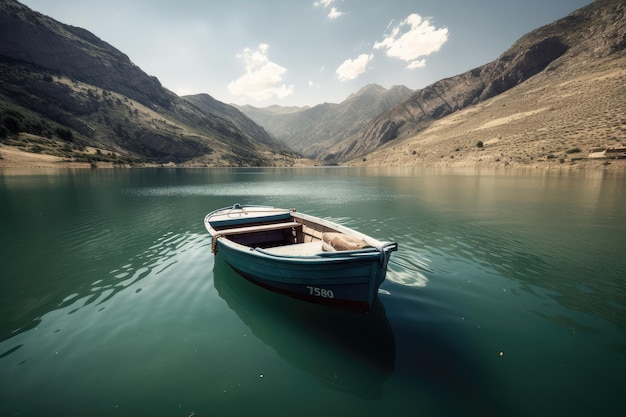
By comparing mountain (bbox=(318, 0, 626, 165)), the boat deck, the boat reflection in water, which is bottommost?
the boat reflection in water

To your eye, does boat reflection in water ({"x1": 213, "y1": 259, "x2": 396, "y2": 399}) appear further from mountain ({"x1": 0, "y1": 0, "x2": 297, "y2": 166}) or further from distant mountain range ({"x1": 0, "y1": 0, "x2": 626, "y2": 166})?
mountain ({"x1": 0, "y1": 0, "x2": 297, "y2": 166})

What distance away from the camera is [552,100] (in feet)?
313

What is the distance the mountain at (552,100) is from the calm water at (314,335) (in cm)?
7406

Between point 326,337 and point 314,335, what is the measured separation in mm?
354

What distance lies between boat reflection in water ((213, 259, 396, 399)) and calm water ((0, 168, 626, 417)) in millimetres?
41

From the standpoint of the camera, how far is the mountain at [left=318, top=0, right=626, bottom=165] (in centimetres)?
6925

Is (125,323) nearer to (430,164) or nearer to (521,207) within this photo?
(521,207)

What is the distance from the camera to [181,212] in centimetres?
2612

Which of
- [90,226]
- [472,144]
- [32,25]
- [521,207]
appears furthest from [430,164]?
Result: [32,25]

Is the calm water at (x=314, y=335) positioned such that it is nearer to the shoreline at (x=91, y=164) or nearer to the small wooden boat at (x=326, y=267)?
the small wooden boat at (x=326, y=267)

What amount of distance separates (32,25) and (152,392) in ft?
934

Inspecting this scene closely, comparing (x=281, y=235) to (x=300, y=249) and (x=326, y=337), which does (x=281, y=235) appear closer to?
(x=300, y=249)

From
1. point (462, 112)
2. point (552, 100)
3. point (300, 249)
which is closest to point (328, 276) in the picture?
point (300, 249)

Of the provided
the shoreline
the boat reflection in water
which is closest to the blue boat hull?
the boat reflection in water
